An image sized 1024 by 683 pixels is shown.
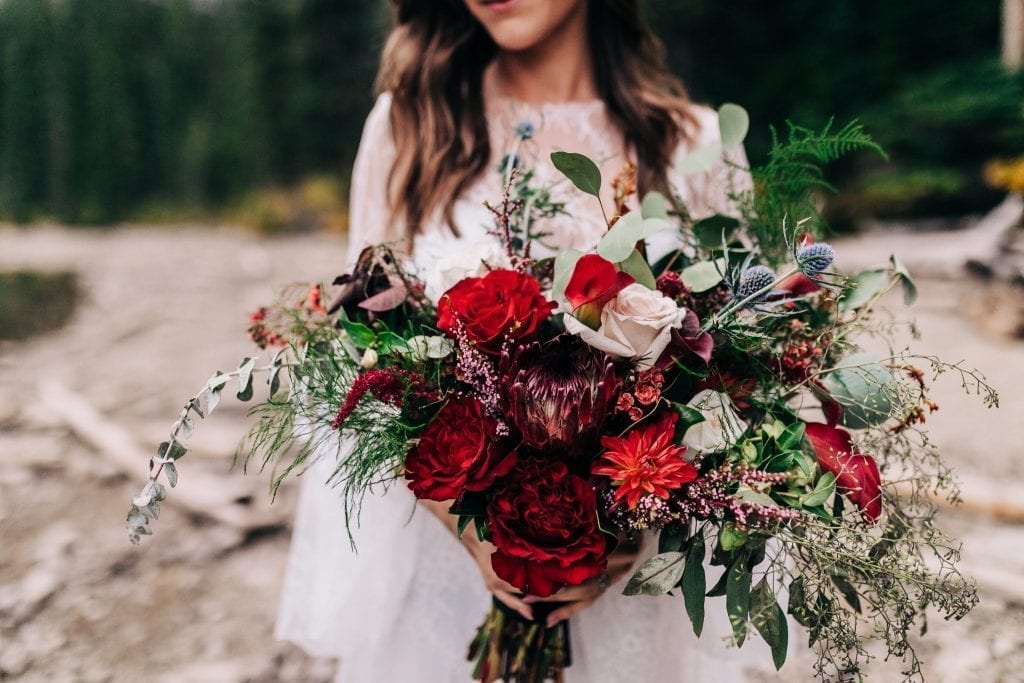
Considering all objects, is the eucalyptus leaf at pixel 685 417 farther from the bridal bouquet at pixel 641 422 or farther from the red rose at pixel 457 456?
the red rose at pixel 457 456

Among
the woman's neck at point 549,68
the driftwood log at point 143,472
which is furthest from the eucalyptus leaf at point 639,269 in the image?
the driftwood log at point 143,472

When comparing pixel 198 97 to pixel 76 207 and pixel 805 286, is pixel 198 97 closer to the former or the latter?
pixel 76 207

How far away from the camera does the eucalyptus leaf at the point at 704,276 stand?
3.28 ft

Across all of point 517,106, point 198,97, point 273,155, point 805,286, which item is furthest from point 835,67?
point 198,97

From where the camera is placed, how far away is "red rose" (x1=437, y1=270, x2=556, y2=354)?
0.90 metres

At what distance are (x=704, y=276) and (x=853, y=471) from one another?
0.32 m

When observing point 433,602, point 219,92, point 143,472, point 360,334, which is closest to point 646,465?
point 360,334

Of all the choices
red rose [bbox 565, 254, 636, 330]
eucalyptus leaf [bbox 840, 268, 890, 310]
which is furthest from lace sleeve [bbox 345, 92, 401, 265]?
eucalyptus leaf [bbox 840, 268, 890, 310]

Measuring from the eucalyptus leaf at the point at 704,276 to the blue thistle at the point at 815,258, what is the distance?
123 millimetres

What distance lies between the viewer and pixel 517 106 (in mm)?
1720

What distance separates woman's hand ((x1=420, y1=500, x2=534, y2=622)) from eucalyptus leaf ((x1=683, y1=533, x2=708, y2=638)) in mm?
294

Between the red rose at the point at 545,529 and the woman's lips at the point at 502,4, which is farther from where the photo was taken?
the woman's lips at the point at 502,4

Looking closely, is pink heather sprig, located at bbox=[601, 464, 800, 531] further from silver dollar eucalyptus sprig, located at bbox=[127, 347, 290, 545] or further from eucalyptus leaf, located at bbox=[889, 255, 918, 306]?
silver dollar eucalyptus sprig, located at bbox=[127, 347, 290, 545]

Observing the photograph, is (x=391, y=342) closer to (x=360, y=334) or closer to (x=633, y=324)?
(x=360, y=334)
